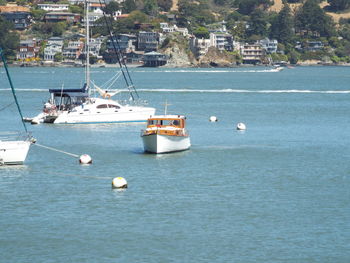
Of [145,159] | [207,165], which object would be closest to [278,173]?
[207,165]

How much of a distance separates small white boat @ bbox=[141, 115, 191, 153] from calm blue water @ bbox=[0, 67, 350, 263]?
20.9 inches

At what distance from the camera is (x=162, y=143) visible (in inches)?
2143

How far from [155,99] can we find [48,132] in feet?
148

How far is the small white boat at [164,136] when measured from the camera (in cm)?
5412

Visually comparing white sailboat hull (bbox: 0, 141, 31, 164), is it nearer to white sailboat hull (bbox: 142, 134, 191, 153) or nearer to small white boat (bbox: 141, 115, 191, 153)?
small white boat (bbox: 141, 115, 191, 153)

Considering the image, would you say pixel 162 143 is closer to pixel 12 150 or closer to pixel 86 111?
pixel 12 150

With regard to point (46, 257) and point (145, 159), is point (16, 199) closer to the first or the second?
point (46, 257)

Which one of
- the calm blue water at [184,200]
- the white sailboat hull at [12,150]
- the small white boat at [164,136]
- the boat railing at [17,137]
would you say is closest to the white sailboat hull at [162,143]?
the small white boat at [164,136]

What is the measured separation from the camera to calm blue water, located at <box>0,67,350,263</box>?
1341 inches

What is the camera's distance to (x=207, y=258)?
3281 centimetres

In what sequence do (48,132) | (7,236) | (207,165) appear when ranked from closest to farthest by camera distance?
(7,236), (207,165), (48,132)

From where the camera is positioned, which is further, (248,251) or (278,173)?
(278,173)

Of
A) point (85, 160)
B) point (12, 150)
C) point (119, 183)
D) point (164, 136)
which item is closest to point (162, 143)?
point (164, 136)

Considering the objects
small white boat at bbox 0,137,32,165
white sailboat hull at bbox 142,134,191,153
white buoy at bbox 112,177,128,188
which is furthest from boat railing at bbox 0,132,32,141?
white sailboat hull at bbox 142,134,191,153
